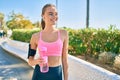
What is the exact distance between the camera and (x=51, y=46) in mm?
3400

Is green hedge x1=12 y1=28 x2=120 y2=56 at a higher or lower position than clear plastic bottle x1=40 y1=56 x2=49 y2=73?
lower

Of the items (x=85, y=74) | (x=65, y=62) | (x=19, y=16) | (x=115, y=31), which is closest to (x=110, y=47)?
(x=115, y=31)

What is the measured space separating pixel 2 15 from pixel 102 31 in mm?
70292

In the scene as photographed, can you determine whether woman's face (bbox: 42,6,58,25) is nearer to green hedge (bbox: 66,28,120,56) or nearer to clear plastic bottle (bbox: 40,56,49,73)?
clear plastic bottle (bbox: 40,56,49,73)

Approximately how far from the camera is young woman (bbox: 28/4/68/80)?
3.41 m

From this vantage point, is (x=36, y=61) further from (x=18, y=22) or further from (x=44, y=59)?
(x=18, y=22)

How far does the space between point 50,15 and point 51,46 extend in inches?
13.8

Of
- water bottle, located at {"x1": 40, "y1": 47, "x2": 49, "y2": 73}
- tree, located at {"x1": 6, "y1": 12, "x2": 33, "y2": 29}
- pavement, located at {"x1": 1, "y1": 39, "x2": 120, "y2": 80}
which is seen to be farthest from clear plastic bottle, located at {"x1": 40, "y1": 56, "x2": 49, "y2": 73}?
tree, located at {"x1": 6, "y1": 12, "x2": 33, "y2": 29}

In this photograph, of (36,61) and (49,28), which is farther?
(49,28)

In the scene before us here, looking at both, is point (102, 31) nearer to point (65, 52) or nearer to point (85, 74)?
point (85, 74)

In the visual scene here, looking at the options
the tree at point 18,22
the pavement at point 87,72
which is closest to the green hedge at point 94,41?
the pavement at point 87,72

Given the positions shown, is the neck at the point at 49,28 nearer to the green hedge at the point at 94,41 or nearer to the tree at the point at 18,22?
the green hedge at the point at 94,41

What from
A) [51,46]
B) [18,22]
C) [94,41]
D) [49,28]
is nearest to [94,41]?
[94,41]

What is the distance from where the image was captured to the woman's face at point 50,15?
11.4ft
